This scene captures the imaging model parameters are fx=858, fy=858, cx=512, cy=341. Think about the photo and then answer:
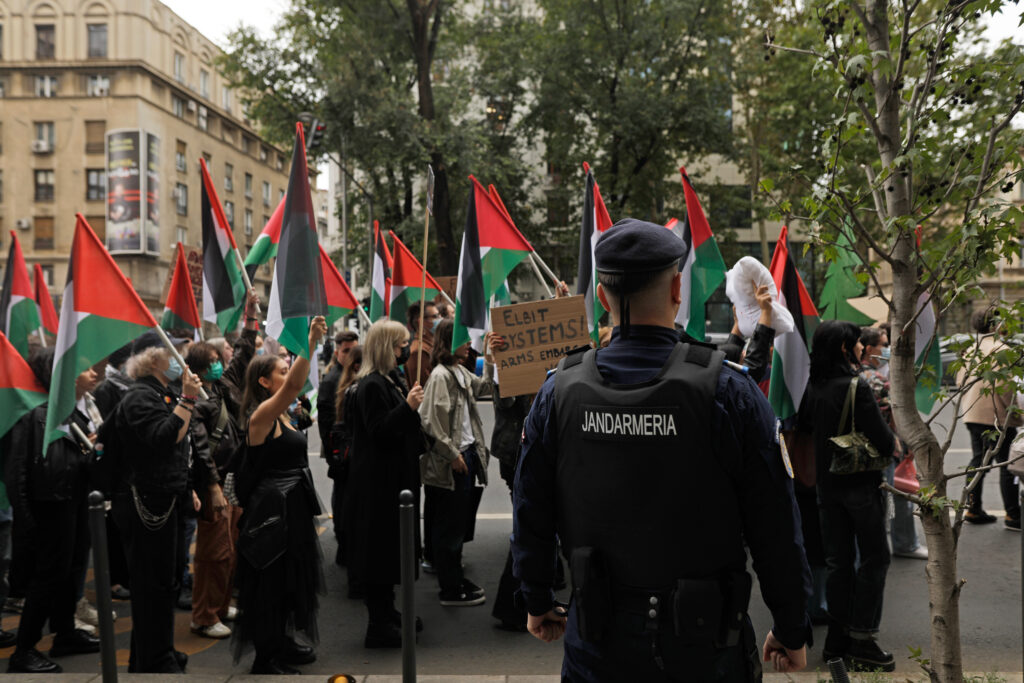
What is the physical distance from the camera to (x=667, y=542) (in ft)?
7.48

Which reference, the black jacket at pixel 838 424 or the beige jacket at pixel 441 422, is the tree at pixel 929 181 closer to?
the black jacket at pixel 838 424

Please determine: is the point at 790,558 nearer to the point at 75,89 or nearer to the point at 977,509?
the point at 977,509

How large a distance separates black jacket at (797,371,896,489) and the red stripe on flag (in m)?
3.80

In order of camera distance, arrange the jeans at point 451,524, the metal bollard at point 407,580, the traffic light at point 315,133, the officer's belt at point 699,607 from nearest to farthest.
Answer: the officer's belt at point 699,607
the metal bollard at point 407,580
the jeans at point 451,524
the traffic light at point 315,133

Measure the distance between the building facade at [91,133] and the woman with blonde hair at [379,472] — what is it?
44.3 m

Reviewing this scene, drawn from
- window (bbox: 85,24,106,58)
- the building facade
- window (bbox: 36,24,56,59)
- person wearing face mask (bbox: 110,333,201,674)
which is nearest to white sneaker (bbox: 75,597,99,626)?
person wearing face mask (bbox: 110,333,201,674)

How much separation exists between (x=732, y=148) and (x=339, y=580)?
21.0m

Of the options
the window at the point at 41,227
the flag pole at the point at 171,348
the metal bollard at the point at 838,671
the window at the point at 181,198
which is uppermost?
the window at the point at 181,198

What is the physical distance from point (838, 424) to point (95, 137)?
2048 inches

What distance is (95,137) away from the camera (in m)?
48.5

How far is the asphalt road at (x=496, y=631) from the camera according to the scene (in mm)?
4867

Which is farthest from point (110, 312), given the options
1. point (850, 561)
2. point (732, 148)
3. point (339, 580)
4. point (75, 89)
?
point (75, 89)

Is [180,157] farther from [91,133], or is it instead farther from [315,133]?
[315,133]

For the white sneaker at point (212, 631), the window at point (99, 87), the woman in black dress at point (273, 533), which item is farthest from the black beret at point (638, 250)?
the window at point (99, 87)
